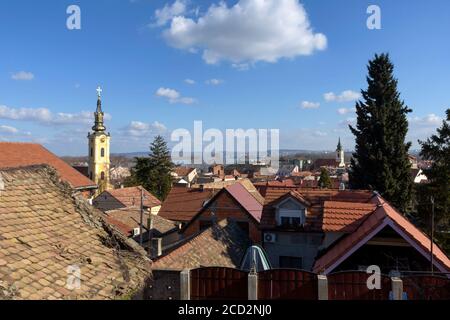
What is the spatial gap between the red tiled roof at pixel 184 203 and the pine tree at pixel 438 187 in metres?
17.3

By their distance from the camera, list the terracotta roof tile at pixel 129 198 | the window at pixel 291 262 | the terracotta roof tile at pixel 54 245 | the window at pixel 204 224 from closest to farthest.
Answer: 1. the terracotta roof tile at pixel 54 245
2. the window at pixel 291 262
3. the window at pixel 204 224
4. the terracotta roof tile at pixel 129 198

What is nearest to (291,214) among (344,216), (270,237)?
(270,237)

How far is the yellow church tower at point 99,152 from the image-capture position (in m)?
65.8

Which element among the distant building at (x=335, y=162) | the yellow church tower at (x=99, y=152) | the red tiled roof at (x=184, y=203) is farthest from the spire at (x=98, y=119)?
the distant building at (x=335, y=162)

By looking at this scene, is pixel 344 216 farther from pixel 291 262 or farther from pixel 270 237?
pixel 270 237

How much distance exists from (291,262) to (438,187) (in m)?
7.51

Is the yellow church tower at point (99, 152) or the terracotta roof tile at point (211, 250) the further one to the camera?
the yellow church tower at point (99, 152)

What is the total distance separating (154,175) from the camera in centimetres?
6034

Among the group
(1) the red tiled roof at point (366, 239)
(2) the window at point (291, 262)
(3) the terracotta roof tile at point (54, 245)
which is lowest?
(2) the window at point (291, 262)

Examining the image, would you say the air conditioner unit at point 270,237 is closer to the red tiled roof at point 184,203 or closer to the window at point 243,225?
the window at point 243,225

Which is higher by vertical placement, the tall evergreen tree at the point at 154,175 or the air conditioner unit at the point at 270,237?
the tall evergreen tree at the point at 154,175
